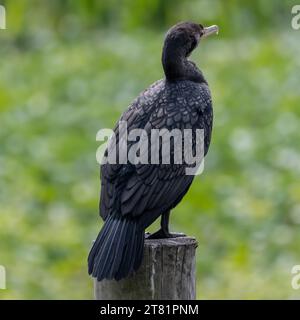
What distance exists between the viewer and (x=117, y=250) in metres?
4.48

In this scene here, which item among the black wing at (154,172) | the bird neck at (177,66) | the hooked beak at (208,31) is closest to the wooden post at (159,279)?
the black wing at (154,172)

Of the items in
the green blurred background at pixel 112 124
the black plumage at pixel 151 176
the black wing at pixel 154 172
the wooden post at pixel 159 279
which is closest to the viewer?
the wooden post at pixel 159 279

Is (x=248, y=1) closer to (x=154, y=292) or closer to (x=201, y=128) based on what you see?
(x=201, y=128)

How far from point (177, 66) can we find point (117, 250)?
1.12 m

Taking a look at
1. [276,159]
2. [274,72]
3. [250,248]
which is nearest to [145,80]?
[274,72]

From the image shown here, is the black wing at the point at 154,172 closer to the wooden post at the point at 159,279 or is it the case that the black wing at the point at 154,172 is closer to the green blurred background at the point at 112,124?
the wooden post at the point at 159,279

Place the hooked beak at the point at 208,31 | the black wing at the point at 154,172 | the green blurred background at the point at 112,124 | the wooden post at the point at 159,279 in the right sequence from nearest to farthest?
the wooden post at the point at 159,279, the black wing at the point at 154,172, the hooked beak at the point at 208,31, the green blurred background at the point at 112,124

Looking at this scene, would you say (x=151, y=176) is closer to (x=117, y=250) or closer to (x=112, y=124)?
(x=117, y=250)

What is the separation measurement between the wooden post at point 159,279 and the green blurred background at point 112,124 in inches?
Result: 112

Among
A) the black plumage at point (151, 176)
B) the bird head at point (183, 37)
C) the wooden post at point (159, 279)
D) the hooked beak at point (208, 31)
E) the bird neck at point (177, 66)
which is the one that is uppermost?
the hooked beak at point (208, 31)

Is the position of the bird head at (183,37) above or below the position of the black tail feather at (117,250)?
above

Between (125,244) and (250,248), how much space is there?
15.6 feet

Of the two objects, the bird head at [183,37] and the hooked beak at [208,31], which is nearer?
the bird head at [183,37]

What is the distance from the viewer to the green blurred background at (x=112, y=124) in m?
8.38
